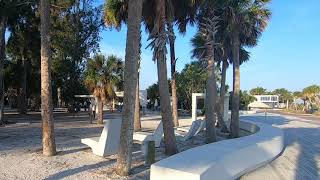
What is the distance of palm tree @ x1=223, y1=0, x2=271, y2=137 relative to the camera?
78.1 feet

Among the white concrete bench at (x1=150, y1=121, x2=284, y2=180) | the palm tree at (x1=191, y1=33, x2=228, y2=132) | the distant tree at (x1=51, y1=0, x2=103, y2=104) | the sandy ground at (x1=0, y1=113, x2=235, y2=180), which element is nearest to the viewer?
the white concrete bench at (x1=150, y1=121, x2=284, y2=180)

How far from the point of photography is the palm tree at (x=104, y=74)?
3266 centimetres

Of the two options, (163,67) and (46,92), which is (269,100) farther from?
(46,92)

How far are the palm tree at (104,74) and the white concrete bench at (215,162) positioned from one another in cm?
1896

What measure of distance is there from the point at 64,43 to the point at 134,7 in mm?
32943

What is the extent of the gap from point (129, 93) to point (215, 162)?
10.6 ft

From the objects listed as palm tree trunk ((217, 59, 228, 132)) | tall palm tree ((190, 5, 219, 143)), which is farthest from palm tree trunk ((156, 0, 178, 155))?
palm tree trunk ((217, 59, 228, 132))

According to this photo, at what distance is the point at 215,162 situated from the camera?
9992 mm

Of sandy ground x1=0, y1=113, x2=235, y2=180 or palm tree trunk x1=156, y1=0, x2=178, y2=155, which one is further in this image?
palm tree trunk x1=156, y1=0, x2=178, y2=155

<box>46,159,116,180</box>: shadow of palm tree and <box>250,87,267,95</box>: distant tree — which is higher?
<box>250,87,267,95</box>: distant tree

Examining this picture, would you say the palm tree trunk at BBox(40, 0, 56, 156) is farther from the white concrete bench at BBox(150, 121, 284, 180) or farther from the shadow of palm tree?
the white concrete bench at BBox(150, 121, 284, 180)

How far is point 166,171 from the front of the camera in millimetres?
9312

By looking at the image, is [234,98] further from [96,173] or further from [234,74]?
[96,173]

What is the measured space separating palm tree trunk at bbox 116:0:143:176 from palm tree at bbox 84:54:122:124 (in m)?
20.1
